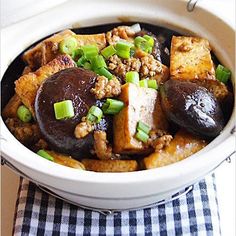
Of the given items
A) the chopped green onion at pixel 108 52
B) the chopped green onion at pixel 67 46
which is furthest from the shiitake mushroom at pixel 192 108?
the chopped green onion at pixel 67 46

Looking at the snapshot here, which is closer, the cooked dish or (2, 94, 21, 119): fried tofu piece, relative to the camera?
the cooked dish

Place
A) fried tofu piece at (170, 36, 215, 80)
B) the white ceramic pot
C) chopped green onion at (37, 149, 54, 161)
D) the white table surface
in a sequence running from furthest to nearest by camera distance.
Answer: the white table surface < fried tofu piece at (170, 36, 215, 80) < chopped green onion at (37, 149, 54, 161) < the white ceramic pot

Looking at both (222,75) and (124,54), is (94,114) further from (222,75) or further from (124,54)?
(222,75)

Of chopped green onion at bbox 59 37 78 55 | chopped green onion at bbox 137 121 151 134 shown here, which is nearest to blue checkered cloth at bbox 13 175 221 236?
chopped green onion at bbox 137 121 151 134

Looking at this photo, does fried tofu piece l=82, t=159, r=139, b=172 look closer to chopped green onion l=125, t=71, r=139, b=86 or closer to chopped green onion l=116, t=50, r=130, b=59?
chopped green onion l=125, t=71, r=139, b=86

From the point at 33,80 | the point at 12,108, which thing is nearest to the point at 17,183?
the point at 12,108

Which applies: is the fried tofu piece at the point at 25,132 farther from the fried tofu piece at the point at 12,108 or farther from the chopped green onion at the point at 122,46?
the chopped green onion at the point at 122,46

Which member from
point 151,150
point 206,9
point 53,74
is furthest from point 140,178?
point 206,9
